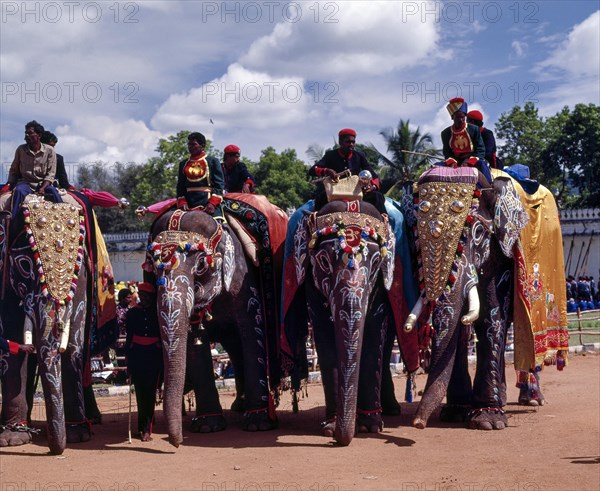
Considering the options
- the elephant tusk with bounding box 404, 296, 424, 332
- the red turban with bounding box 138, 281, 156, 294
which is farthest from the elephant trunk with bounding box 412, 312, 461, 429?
the red turban with bounding box 138, 281, 156, 294

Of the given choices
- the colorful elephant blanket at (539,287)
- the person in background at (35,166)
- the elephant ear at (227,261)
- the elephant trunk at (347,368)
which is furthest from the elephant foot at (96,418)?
the colorful elephant blanket at (539,287)

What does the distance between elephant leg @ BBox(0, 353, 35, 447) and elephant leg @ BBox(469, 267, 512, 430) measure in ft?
16.0

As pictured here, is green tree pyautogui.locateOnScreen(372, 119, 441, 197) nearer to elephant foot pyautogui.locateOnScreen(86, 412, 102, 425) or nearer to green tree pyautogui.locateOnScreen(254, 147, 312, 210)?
green tree pyautogui.locateOnScreen(254, 147, 312, 210)

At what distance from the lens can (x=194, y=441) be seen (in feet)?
29.6

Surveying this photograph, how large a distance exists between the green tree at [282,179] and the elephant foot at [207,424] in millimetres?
32627

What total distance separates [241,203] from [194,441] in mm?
2861

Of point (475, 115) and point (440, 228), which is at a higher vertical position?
point (475, 115)

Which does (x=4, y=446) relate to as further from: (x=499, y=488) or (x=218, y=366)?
(x=218, y=366)

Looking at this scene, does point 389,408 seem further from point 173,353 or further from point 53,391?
point 53,391

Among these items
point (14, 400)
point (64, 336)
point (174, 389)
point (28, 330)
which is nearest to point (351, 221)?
point (174, 389)

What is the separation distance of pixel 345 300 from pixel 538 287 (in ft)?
10.2

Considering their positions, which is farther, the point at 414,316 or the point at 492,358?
the point at 492,358

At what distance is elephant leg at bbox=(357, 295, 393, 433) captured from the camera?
9.03 metres

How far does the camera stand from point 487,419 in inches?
364
